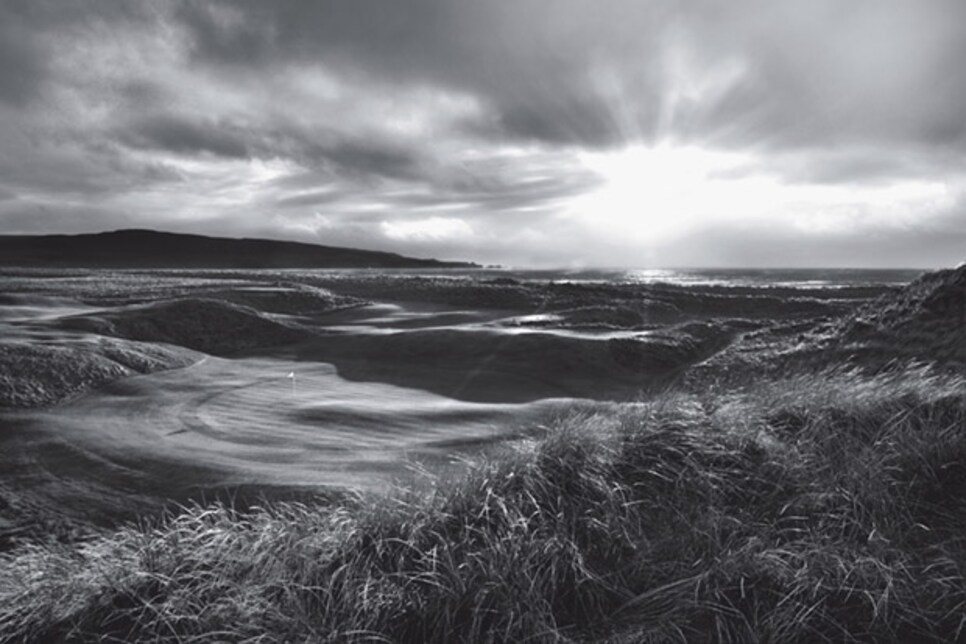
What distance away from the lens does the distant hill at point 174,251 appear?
88.9m

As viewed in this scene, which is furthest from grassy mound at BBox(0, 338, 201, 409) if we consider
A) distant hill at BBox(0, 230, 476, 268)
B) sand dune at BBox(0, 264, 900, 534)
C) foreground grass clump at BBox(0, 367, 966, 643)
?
distant hill at BBox(0, 230, 476, 268)

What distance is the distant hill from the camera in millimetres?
88938

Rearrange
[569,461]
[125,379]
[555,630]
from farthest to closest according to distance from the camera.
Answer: [125,379], [569,461], [555,630]

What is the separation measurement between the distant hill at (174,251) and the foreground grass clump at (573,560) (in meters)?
88.8

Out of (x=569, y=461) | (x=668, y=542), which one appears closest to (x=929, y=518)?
(x=668, y=542)

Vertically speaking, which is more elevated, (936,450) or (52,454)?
(936,450)

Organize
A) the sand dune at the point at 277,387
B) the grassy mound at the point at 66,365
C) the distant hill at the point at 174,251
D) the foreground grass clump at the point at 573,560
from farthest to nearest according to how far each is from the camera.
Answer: the distant hill at the point at 174,251 < the grassy mound at the point at 66,365 < the sand dune at the point at 277,387 < the foreground grass clump at the point at 573,560

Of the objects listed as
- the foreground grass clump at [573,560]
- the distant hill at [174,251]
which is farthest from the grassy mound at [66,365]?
the distant hill at [174,251]

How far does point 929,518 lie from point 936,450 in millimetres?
772

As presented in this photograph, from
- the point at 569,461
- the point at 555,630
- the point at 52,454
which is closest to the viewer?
the point at 555,630

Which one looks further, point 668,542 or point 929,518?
point 929,518

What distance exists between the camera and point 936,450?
169 inches

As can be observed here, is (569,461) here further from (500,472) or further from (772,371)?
(772,371)

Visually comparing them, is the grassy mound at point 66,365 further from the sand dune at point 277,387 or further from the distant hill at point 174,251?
the distant hill at point 174,251
